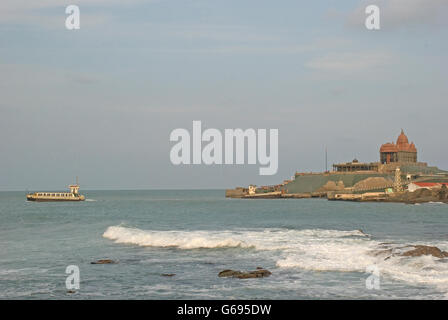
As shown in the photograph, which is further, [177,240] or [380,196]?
[380,196]

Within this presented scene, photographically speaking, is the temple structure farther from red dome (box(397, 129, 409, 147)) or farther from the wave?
the wave

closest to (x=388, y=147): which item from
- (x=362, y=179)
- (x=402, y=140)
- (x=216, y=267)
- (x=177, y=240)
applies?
(x=402, y=140)

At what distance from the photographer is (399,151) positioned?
173875mm

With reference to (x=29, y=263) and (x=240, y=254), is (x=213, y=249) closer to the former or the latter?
(x=240, y=254)

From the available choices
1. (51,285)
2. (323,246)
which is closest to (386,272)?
(323,246)

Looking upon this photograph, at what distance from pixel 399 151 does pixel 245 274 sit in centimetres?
16182

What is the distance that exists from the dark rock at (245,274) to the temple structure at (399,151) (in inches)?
6278

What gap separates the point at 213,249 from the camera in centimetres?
3362

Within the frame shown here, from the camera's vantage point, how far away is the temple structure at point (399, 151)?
174000mm

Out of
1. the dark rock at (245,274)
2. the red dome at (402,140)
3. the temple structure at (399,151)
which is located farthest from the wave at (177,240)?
the red dome at (402,140)

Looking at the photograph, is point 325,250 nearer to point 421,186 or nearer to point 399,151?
point 421,186

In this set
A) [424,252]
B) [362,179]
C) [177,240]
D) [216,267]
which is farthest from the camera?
[362,179]

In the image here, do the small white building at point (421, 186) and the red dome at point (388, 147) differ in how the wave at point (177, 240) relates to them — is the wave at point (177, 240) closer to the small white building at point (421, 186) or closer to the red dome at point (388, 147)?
the small white building at point (421, 186)

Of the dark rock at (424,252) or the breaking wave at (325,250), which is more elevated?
the dark rock at (424,252)
